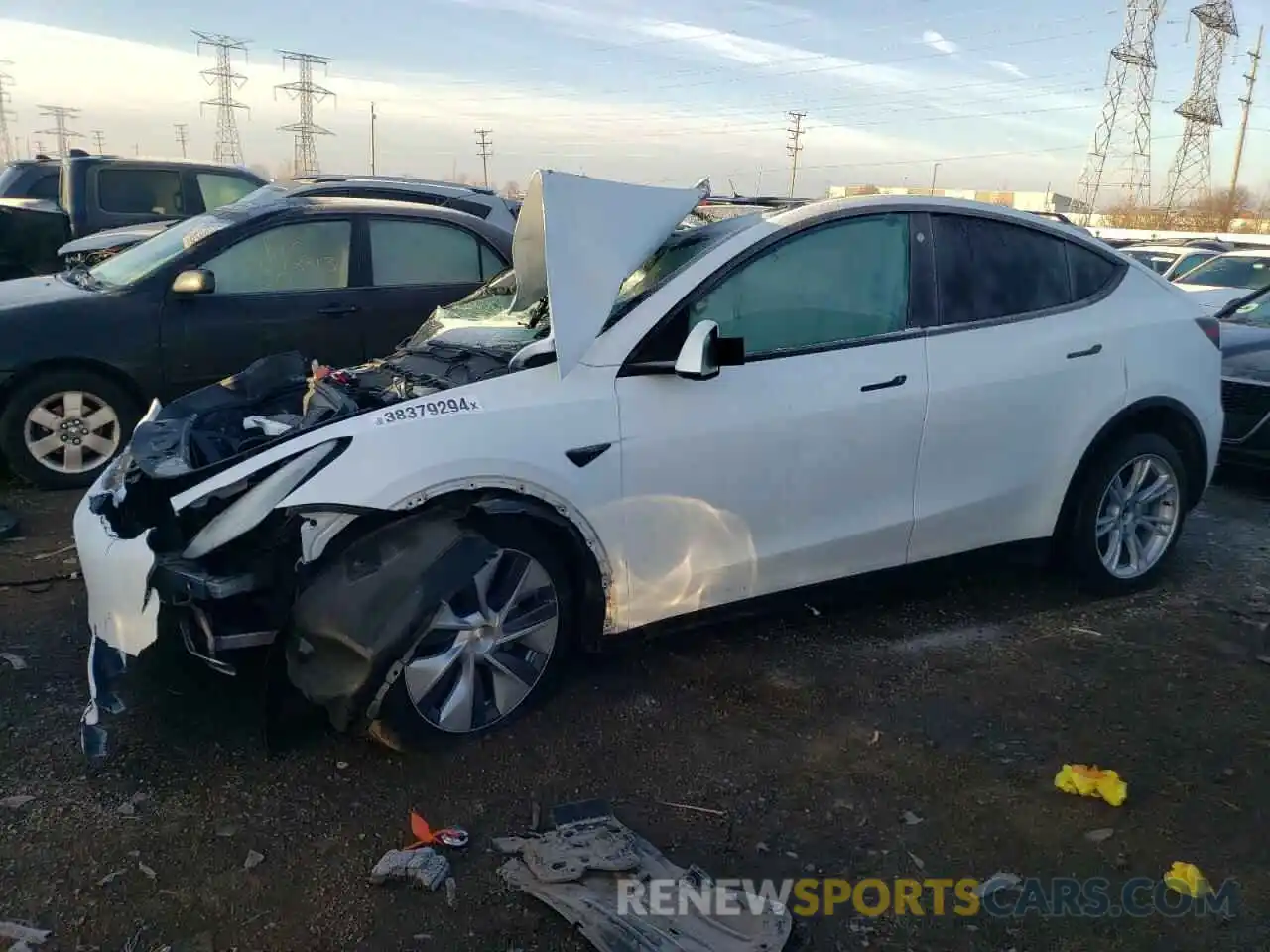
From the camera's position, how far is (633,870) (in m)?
2.77

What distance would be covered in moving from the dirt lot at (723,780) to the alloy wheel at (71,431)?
1.73 m

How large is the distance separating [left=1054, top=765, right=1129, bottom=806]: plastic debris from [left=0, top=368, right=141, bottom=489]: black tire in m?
5.30

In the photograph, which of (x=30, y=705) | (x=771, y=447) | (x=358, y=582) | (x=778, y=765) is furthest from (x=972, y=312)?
(x=30, y=705)

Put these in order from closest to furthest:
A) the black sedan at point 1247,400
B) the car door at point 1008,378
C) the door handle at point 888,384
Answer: the door handle at point 888,384
the car door at point 1008,378
the black sedan at point 1247,400

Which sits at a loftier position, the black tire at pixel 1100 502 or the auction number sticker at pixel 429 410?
the auction number sticker at pixel 429 410

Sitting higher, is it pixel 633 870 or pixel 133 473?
pixel 133 473

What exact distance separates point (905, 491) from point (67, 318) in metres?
4.81

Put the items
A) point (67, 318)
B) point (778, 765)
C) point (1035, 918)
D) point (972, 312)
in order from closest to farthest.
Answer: point (1035, 918)
point (778, 765)
point (972, 312)
point (67, 318)

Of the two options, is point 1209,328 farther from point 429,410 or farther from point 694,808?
point 429,410

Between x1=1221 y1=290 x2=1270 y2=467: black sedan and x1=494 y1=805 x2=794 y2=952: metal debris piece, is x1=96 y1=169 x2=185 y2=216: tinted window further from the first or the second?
x1=494 y1=805 x2=794 y2=952: metal debris piece

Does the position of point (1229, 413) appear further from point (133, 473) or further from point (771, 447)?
point (133, 473)

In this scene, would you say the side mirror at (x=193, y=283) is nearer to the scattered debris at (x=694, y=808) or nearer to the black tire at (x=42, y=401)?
the black tire at (x=42, y=401)

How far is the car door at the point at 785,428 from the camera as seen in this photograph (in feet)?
11.8

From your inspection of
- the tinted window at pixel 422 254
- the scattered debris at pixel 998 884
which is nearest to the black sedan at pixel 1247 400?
the scattered debris at pixel 998 884
